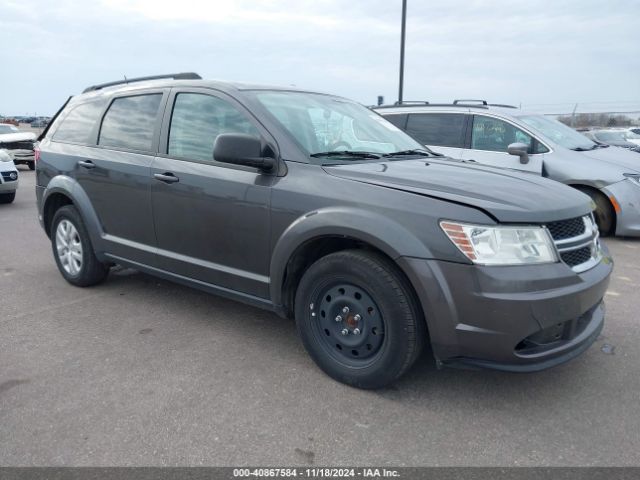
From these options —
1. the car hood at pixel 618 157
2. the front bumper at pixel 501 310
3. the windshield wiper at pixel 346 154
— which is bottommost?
the front bumper at pixel 501 310

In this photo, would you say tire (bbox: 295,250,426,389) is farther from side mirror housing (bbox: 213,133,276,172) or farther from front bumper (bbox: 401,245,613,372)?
side mirror housing (bbox: 213,133,276,172)

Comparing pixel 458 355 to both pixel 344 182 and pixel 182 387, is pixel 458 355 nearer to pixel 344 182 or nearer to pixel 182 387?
pixel 344 182

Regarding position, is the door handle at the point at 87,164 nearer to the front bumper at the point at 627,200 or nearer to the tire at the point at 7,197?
the front bumper at the point at 627,200

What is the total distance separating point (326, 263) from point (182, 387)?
3.54 ft

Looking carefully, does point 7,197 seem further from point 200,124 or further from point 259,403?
point 259,403

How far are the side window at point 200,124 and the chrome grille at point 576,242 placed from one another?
1.88 metres

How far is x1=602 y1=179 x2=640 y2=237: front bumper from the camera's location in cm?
673

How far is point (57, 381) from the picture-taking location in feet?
10.4

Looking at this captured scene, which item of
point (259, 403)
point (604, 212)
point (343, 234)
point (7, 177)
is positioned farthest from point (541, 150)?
point (7, 177)

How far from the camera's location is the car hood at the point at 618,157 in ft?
23.0

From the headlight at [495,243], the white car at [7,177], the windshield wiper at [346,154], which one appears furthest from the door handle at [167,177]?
the white car at [7,177]

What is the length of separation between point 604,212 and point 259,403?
19.0 feet

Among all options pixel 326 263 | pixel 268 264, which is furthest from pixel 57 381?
pixel 326 263

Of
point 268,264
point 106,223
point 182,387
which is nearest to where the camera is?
point 182,387
